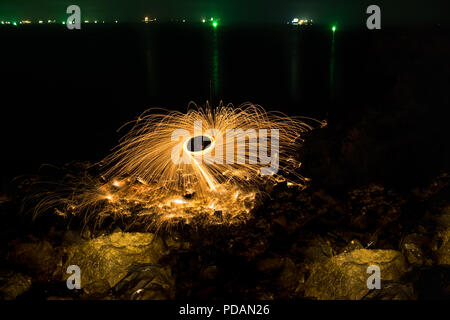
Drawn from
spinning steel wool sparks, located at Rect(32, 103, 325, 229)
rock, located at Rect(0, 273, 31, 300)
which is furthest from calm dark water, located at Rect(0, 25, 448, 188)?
rock, located at Rect(0, 273, 31, 300)

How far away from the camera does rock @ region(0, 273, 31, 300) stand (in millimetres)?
4352

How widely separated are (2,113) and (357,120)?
1692cm

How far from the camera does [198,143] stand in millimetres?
7242

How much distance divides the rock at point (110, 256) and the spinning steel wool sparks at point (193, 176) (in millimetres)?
586

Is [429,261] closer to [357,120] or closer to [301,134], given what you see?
[301,134]

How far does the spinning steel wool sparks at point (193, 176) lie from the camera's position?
19.1 ft

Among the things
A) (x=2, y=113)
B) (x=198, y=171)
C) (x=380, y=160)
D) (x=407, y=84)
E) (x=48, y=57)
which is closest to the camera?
(x=198, y=171)

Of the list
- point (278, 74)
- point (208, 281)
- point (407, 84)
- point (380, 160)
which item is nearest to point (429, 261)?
point (208, 281)

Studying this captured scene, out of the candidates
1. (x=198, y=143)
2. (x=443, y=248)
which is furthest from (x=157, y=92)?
(x=443, y=248)

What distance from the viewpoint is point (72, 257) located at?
16.1ft

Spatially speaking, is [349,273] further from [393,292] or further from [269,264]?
[269,264]

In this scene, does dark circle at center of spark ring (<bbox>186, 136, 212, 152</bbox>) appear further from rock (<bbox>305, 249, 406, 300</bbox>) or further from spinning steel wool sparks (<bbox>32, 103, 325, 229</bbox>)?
rock (<bbox>305, 249, 406, 300</bbox>)

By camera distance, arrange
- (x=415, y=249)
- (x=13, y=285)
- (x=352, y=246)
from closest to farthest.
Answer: (x=13, y=285)
(x=415, y=249)
(x=352, y=246)

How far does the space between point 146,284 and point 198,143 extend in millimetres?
3697
